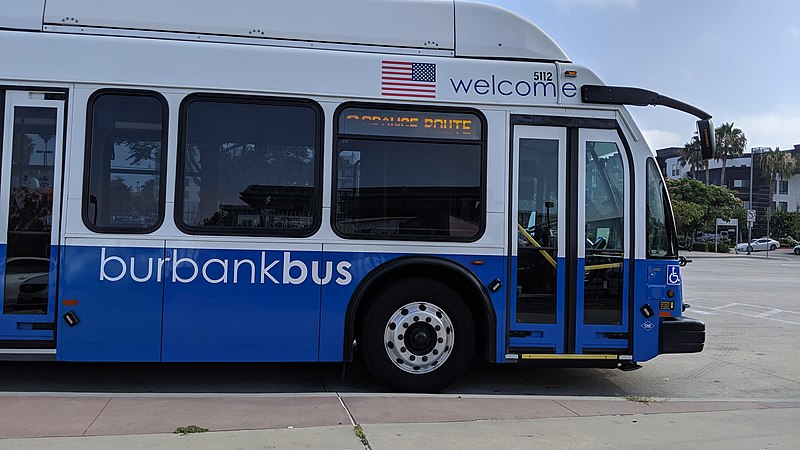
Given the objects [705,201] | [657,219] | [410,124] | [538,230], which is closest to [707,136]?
[657,219]

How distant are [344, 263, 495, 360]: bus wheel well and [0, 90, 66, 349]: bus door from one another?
2720mm

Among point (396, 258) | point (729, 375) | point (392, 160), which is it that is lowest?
point (729, 375)

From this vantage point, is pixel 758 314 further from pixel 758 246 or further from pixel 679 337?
pixel 758 246

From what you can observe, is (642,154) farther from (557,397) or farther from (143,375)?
(143,375)

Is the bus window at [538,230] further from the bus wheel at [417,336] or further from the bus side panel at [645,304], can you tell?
the bus side panel at [645,304]

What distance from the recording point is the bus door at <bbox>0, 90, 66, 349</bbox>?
19.1 feet

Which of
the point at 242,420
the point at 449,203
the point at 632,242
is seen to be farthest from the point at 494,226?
the point at 242,420

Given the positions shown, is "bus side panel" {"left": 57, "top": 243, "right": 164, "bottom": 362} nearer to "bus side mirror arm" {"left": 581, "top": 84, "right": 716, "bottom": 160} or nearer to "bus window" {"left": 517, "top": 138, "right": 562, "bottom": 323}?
"bus window" {"left": 517, "top": 138, "right": 562, "bottom": 323}

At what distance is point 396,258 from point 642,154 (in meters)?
2.71

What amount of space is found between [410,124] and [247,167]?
1598 millimetres

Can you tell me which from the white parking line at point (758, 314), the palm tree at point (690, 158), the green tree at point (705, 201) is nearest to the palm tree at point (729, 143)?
the palm tree at point (690, 158)

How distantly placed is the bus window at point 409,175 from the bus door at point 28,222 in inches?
101

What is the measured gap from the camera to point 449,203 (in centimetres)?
629

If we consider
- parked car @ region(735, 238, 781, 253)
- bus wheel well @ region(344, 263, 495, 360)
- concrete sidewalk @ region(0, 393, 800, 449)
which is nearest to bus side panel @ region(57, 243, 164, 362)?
concrete sidewalk @ region(0, 393, 800, 449)
